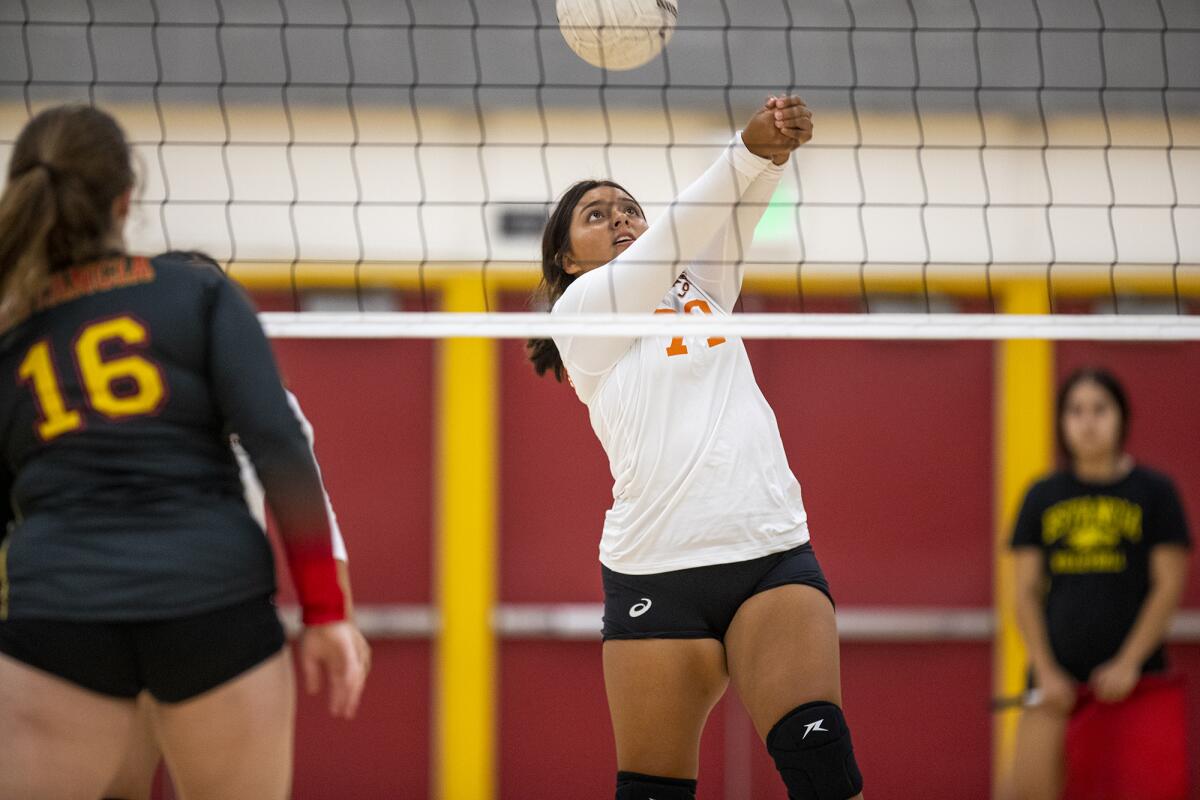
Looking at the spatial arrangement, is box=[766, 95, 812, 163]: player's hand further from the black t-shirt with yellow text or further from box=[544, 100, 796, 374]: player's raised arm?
the black t-shirt with yellow text

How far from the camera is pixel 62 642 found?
229 cm

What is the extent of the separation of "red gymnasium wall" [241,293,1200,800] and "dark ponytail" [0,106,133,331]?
188 inches

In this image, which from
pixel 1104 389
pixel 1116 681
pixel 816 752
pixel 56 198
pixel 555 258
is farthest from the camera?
pixel 1104 389

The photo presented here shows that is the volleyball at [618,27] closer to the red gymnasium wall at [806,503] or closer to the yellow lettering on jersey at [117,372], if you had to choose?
the yellow lettering on jersey at [117,372]

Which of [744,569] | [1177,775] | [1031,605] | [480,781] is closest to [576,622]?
[480,781]

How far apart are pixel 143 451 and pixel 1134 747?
323 cm

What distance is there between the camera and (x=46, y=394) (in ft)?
7.70

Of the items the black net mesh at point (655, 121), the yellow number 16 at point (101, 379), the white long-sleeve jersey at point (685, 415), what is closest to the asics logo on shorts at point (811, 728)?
the white long-sleeve jersey at point (685, 415)

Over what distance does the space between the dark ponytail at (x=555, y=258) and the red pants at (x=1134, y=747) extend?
201 cm

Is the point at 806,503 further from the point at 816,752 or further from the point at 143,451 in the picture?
the point at 143,451

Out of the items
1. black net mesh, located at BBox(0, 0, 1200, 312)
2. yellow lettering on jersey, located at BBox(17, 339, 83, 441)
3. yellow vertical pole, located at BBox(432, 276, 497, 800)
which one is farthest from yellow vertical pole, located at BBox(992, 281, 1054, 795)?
yellow lettering on jersey, located at BBox(17, 339, 83, 441)

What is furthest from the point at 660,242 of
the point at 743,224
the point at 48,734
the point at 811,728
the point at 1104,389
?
the point at 1104,389

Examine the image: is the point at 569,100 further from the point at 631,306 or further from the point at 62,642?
the point at 62,642

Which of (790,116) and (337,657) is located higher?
(790,116)
